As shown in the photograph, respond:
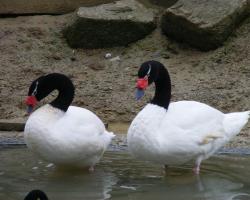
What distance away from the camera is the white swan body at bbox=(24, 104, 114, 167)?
7340 mm

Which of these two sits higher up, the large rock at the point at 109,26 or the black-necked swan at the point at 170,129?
the black-necked swan at the point at 170,129

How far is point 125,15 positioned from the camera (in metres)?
12.0

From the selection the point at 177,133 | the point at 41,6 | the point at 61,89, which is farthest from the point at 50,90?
the point at 41,6

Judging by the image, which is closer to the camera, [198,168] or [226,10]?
[198,168]

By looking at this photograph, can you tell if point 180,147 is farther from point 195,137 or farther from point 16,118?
point 16,118

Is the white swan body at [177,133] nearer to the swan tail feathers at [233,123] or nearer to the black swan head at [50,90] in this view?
the swan tail feathers at [233,123]

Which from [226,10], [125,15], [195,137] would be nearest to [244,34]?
[226,10]

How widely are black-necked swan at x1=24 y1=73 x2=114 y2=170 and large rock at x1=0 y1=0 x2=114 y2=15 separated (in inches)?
189

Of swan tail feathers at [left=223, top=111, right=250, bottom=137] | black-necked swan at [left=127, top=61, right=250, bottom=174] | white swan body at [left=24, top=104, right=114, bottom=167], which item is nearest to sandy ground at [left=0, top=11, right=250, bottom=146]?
swan tail feathers at [left=223, top=111, right=250, bottom=137]

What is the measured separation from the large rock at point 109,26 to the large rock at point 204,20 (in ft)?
1.45

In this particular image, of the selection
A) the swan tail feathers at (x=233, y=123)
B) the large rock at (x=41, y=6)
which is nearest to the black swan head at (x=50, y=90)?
the swan tail feathers at (x=233, y=123)

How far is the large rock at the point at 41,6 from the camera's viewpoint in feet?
41.1

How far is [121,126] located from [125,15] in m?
2.86

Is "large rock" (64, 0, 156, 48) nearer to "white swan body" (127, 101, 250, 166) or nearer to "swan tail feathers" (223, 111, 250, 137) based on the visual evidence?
"swan tail feathers" (223, 111, 250, 137)
